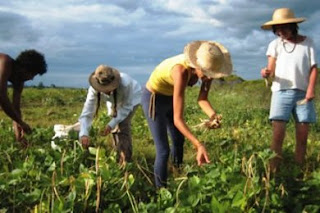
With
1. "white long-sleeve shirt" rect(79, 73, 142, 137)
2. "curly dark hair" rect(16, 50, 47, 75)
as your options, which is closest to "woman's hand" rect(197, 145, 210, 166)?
"white long-sleeve shirt" rect(79, 73, 142, 137)

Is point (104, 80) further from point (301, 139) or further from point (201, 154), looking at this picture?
point (301, 139)

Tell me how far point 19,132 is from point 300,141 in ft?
9.15

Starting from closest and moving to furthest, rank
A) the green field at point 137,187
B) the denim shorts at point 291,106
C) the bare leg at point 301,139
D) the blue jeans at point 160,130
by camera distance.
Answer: the green field at point 137,187 → the blue jeans at point 160,130 → the denim shorts at point 291,106 → the bare leg at point 301,139

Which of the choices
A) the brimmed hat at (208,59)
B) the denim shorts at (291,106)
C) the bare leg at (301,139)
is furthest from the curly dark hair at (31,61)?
the bare leg at (301,139)

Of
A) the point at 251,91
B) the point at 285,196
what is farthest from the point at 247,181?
the point at 251,91

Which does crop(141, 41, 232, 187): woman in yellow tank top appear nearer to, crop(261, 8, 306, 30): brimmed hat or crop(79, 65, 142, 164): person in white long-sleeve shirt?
crop(79, 65, 142, 164): person in white long-sleeve shirt

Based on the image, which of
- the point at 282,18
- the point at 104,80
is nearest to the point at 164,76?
the point at 104,80

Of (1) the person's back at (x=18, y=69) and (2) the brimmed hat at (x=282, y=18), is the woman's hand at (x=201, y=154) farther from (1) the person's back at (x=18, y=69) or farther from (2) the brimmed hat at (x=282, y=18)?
(1) the person's back at (x=18, y=69)

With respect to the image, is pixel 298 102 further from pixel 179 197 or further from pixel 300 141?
pixel 179 197

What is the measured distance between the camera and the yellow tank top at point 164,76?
12.7 ft

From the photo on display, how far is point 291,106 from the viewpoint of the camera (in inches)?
186

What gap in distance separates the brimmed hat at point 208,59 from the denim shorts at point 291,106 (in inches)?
43.5

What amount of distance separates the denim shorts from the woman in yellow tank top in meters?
0.94

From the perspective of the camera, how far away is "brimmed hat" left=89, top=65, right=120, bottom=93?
4574 mm
